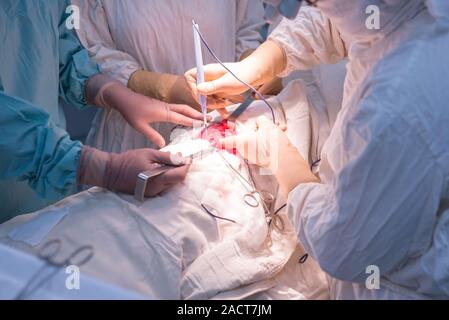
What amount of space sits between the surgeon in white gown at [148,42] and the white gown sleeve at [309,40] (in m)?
0.34

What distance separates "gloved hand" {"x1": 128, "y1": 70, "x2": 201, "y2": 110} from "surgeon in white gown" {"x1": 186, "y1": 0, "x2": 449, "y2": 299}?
994 millimetres

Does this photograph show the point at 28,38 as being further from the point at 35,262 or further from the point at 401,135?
the point at 401,135

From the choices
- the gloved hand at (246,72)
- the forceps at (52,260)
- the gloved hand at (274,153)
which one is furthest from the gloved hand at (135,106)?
the forceps at (52,260)

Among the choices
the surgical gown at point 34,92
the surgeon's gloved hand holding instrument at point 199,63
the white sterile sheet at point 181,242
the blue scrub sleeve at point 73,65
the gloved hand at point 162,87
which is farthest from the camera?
the gloved hand at point 162,87

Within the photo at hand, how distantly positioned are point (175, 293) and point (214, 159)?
60 centimetres

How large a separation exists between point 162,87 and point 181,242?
972 mm

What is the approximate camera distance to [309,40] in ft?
6.27

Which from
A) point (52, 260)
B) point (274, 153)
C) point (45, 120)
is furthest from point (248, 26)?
point (52, 260)

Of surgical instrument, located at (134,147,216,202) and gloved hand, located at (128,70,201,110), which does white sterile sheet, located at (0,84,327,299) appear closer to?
surgical instrument, located at (134,147,216,202)

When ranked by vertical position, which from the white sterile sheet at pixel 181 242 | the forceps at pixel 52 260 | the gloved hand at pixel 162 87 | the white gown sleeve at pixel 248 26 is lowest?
the white sterile sheet at pixel 181 242

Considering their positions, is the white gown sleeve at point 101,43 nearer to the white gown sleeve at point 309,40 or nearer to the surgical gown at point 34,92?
the surgical gown at point 34,92

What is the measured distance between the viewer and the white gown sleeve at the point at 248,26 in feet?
7.85
